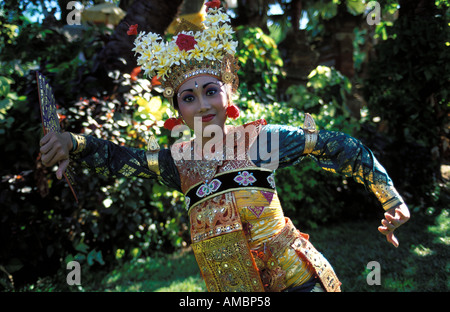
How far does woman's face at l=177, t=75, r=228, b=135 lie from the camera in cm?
216

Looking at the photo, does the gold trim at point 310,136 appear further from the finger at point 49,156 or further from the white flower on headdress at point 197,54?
the finger at point 49,156

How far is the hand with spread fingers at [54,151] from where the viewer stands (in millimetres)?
1855

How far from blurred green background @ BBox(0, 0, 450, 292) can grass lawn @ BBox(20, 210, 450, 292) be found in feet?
0.06

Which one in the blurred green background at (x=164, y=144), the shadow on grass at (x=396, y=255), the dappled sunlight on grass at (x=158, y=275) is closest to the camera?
the shadow on grass at (x=396, y=255)

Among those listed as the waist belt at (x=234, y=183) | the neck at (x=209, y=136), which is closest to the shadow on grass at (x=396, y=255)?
the waist belt at (x=234, y=183)

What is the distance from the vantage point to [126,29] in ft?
14.5

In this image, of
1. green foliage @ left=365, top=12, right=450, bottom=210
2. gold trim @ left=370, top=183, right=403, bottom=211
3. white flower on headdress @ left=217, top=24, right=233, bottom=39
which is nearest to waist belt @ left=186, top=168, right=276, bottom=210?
gold trim @ left=370, top=183, right=403, bottom=211

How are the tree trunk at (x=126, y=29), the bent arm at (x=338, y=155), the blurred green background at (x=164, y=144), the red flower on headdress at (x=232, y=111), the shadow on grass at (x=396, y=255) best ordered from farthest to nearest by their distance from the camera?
the tree trunk at (x=126, y=29) < the blurred green background at (x=164, y=144) < the shadow on grass at (x=396, y=255) < the red flower on headdress at (x=232, y=111) < the bent arm at (x=338, y=155)

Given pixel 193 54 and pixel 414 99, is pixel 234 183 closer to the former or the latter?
pixel 193 54

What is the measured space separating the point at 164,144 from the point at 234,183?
97.5 inches

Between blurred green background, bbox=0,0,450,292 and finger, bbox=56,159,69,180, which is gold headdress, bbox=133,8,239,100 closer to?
finger, bbox=56,159,69,180

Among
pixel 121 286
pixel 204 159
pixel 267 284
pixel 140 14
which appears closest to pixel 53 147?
pixel 204 159

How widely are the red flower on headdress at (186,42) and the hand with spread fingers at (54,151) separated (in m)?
0.86

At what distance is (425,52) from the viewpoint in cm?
492
